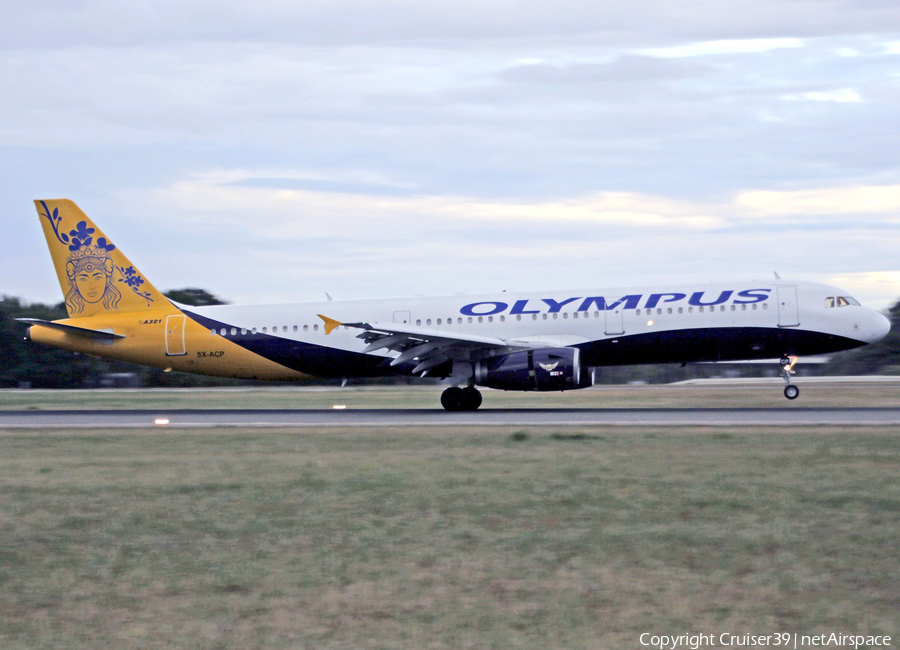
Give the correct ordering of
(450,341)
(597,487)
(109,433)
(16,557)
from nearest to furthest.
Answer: (16,557) < (597,487) < (109,433) < (450,341)

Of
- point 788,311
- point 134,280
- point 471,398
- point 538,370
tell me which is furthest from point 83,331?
point 788,311

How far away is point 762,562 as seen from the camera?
8.64 meters

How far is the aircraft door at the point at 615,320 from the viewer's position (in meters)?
26.8

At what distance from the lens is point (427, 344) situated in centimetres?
2636

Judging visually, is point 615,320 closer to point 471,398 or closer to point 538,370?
point 538,370

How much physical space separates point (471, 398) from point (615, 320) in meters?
4.68

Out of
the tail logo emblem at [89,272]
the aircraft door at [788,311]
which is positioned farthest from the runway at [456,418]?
the tail logo emblem at [89,272]

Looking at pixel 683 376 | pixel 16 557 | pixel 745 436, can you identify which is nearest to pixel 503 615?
pixel 16 557

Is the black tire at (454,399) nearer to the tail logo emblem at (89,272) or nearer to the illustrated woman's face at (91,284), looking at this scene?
the tail logo emblem at (89,272)

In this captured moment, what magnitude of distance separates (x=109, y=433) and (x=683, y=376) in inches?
1984

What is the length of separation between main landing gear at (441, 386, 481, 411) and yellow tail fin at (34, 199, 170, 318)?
9.50 metres

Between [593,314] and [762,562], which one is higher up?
Answer: [593,314]

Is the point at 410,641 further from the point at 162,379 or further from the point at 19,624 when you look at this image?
the point at 162,379

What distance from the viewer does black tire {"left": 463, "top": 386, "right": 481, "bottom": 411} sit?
27719mm
